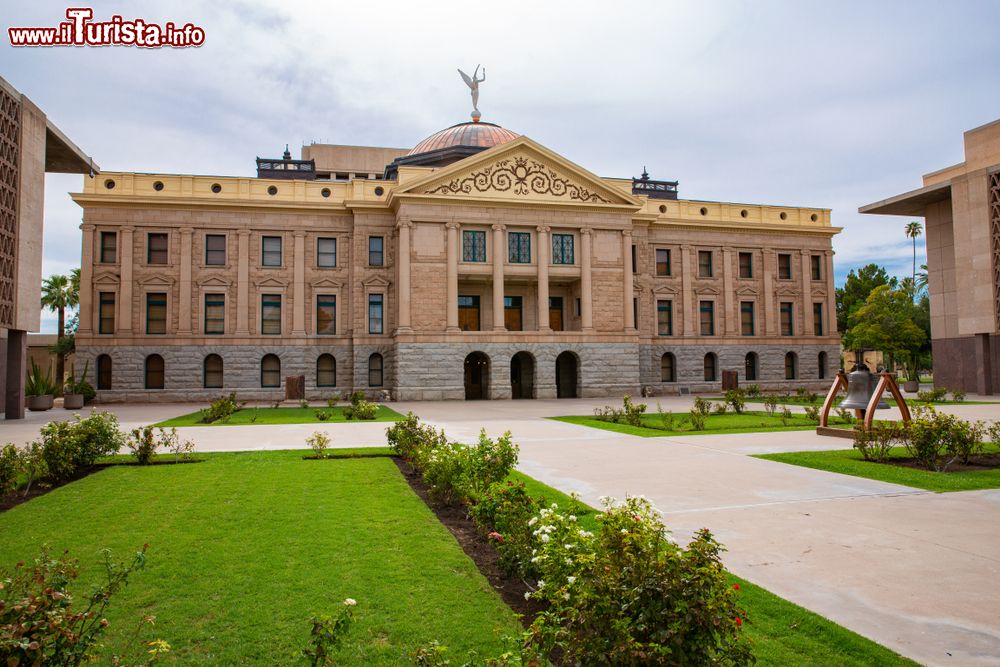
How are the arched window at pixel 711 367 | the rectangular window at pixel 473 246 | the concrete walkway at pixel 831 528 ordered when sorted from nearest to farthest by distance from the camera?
the concrete walkway at pixel 831 528 < the rectangular window at pixel 473 246 < the arched window at pixel 711 367

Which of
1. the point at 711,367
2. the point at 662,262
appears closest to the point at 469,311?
the point at 662,262

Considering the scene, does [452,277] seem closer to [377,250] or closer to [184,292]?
[377,250]

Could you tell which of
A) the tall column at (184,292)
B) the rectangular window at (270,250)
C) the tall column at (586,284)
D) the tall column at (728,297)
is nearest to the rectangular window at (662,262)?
the tall column at (728,297)

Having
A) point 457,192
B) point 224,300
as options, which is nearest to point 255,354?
point 224,300

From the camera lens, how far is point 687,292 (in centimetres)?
4838

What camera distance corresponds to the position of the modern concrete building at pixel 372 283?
4022 cm

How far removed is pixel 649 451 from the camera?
15.1 m

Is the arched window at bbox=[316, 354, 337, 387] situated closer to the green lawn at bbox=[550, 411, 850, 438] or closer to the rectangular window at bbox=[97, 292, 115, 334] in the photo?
the rectangular window at bbox=[97, 292, 115, 334]

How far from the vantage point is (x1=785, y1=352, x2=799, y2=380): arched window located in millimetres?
50188

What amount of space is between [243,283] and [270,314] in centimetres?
254

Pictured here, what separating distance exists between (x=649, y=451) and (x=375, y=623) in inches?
424

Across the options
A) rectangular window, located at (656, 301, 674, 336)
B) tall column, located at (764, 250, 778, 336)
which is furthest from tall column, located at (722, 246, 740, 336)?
rectangular window, located at (656, 301, 674, 336)

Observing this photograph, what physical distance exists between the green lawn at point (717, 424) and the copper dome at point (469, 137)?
101 ft

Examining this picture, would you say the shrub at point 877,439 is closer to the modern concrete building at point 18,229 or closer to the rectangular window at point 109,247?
the modern concrete building at point 18,229
